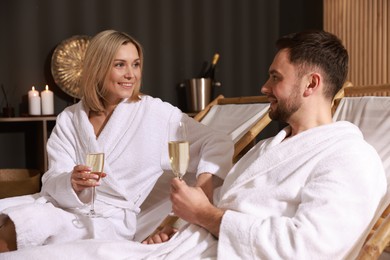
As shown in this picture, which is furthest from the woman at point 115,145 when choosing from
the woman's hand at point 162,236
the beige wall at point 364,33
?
the beige wall at point 364,33

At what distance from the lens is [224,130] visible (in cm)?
279

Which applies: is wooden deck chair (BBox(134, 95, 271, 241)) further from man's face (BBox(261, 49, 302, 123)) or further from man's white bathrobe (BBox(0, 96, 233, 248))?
man's face (BBox(261, 49, 302, 123))

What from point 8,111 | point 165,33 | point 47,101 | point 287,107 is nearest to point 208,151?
point 287,107

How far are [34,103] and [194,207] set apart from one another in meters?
2.80

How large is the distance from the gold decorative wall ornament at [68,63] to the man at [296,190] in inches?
109

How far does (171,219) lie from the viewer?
1.83 metres

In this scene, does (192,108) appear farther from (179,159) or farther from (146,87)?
(179,159)

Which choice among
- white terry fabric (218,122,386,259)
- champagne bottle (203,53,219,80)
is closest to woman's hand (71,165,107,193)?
white terry fabric (218,122,386,259)

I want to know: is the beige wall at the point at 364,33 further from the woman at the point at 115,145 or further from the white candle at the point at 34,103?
the white candle at the point at 34,103

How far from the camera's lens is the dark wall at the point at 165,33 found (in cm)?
414

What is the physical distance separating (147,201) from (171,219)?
48cm

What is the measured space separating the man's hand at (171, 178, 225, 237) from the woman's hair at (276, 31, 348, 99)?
0.46 m

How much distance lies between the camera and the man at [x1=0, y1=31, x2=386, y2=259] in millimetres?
1239

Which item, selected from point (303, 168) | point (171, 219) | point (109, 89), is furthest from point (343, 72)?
point (109, 89)
